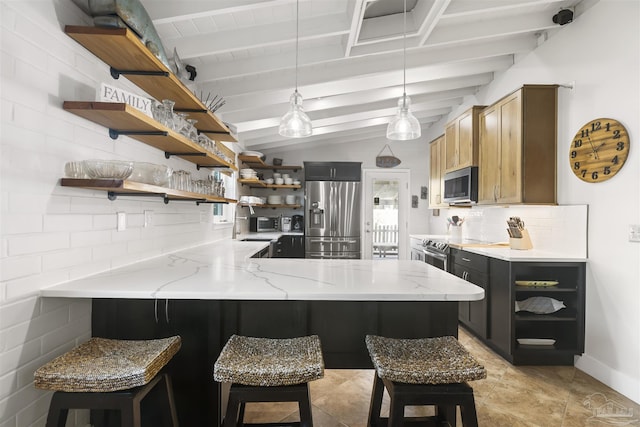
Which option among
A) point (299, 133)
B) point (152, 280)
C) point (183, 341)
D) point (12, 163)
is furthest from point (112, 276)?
point (299, 133)

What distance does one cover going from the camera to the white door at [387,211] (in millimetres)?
6301

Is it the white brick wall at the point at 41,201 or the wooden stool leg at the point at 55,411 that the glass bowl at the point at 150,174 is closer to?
the white brick wall at the point at 41,201

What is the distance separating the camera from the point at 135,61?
1.72 metres

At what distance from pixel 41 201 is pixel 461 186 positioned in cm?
396

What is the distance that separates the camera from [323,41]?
283 centimetres

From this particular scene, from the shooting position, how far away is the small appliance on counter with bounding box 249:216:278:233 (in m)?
5.71

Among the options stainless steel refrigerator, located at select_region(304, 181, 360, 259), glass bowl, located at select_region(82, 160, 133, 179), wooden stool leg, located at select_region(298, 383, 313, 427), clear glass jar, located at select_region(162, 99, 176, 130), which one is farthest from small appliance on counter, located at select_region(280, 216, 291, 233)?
wooden stool leg, located at select_region(298, 383, 313, 427)

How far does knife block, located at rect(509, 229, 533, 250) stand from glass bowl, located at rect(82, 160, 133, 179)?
3217mm

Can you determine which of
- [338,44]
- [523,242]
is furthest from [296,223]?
[523,242]

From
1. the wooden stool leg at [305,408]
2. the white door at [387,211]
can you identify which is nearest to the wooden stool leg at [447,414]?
the wooden stool leg at [305,408]

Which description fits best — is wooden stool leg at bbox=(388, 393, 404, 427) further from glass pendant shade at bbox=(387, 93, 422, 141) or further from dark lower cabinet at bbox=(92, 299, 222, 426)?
glass pendant shade at bbox=(387, 93, 422, 141)

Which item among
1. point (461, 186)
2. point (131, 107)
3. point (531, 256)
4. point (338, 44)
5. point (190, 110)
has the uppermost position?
point (338, 44)

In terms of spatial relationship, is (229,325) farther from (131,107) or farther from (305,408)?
(131,107)

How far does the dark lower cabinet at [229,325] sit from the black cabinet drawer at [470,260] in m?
1.59
